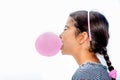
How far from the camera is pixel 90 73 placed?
96cm

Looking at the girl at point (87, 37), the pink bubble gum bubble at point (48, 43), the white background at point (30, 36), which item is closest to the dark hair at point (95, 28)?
the girl at point (87, 37)

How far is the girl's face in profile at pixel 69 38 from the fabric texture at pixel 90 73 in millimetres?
141

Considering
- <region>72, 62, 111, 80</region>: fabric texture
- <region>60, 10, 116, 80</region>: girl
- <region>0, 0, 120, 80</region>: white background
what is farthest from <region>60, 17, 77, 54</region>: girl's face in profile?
<region>0, 0, 120, 80</region>: white background

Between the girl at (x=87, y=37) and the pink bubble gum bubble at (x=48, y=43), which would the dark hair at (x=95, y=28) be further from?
the pink bubble gum bubble at (x=48, y=43)

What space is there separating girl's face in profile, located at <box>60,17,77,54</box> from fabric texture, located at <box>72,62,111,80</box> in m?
0.14

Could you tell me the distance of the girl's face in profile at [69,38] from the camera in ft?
3.68

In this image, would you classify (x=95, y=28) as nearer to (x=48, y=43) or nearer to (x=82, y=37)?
(x=82, y=37)

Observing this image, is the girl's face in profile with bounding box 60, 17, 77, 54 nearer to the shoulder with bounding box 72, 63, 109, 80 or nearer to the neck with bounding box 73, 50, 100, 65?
the neck with bounding box 73, 50, 100, 65

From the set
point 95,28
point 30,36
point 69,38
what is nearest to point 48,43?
point 69,38

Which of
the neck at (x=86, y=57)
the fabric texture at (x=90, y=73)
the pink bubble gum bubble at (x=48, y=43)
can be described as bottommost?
the fabric texture at (x=90, y=73)

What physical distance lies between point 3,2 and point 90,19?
0.62m

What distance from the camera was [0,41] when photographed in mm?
1499

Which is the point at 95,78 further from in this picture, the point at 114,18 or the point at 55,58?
the point at 114,18

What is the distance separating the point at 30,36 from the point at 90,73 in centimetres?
64
